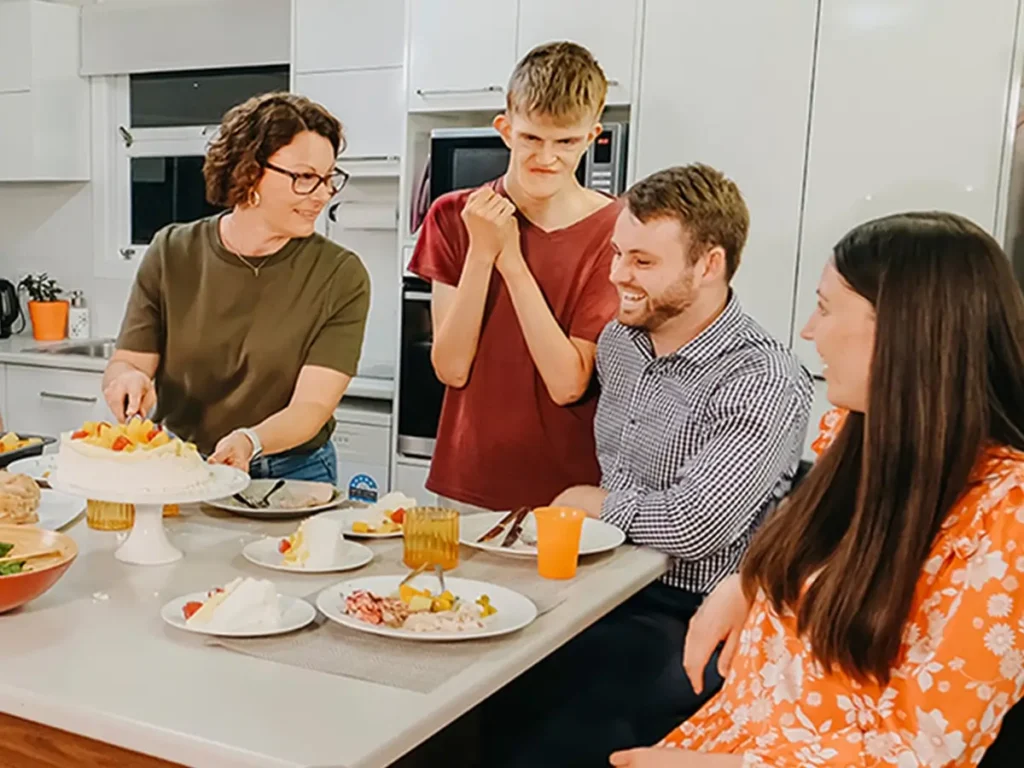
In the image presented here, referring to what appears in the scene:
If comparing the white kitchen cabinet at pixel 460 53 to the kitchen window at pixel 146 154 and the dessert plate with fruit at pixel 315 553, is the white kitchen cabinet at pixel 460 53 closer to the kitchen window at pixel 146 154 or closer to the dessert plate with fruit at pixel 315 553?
the kitchen window at pixel 146 154

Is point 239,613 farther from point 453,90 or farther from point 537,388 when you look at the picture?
point 453,90

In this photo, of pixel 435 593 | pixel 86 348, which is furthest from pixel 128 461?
pixel 86 348

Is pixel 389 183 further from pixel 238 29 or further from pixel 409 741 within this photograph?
pixel 409 741

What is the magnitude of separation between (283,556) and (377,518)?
23cm

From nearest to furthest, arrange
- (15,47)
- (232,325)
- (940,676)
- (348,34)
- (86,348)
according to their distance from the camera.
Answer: (940,676) < (232,325) < (348,34) < (15,47) < (86,348)

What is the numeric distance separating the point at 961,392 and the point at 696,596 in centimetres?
77

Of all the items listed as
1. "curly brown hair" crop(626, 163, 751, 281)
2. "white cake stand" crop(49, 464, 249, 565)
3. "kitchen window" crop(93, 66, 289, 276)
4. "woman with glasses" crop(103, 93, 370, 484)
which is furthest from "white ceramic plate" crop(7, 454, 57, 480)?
Result: "kitchen window" crop(93, 66, 289, 276)

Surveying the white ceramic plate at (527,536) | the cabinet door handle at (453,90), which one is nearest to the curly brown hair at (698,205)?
the white ceramic plate at (527,536)

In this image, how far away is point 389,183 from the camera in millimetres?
3928

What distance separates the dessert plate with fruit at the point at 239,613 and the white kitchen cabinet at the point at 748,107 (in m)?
2.08

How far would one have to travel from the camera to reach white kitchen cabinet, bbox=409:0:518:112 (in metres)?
3.37

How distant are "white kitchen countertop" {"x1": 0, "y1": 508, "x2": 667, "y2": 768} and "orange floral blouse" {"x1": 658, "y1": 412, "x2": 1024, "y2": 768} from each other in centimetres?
28

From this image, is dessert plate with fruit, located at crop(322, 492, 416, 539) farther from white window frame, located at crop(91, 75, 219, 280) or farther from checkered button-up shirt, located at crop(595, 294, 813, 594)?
white window frame, located at crop(91, 75, 219, 280)

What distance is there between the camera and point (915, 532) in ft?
3.66
